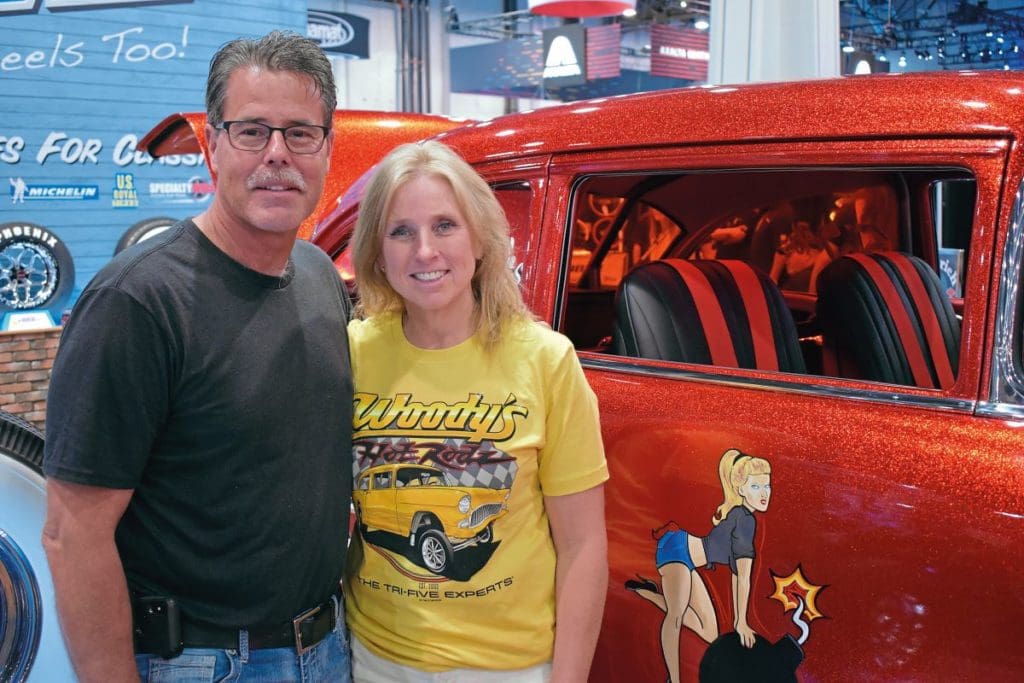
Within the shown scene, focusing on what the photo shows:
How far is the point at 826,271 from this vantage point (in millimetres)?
2852

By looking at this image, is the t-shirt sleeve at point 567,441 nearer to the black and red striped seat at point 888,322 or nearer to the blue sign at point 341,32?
the black and red striped seat at point 888,322

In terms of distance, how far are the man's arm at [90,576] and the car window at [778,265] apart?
4.26ft

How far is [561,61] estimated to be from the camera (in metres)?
16.1

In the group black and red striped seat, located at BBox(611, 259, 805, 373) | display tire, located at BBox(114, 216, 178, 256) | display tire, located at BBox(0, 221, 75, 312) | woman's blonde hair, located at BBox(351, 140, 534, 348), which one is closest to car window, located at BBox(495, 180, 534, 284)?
black and red striped seat, located at BBox(611, 259, 805, 373)

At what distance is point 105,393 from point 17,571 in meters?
1.61

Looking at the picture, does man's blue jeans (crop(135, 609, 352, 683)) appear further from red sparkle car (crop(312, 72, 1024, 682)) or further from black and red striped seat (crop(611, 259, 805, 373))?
black and red striped seat (crop(611, 259, 805, 373))

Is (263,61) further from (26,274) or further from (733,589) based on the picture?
(26,274)

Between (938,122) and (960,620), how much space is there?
0.95 meters

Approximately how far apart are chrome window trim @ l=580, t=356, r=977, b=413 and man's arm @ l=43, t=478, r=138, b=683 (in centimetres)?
122

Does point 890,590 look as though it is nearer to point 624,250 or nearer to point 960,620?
point 960,620

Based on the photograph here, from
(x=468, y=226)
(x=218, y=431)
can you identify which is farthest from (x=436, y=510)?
(x=468, y=226)

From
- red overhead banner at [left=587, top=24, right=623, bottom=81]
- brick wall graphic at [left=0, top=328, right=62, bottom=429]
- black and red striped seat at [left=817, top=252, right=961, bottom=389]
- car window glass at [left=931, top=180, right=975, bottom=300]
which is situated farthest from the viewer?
red overhead banner at [left=587, top=24, right=623, bottom=81]

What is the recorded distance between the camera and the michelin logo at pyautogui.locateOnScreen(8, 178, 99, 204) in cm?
651

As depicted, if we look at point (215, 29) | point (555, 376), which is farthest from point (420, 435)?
point (215, 29)
